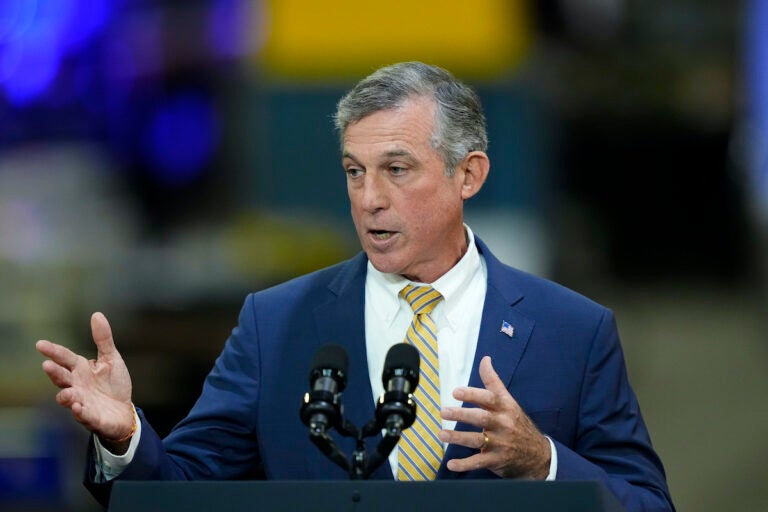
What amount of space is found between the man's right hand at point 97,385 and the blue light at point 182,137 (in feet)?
20.4

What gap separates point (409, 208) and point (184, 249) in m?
5.80

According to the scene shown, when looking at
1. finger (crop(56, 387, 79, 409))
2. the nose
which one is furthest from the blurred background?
finger (crop(56, 387, 79, 409))

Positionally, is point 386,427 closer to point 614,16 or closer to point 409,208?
point 409,208

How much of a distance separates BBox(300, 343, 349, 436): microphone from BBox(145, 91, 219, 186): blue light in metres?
6.65

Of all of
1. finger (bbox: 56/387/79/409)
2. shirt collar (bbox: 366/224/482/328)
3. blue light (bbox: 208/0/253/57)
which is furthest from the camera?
blue light (bbox: 208/0/253/57)

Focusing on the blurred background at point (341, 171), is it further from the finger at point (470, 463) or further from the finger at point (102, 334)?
the finger at point (470, 463)

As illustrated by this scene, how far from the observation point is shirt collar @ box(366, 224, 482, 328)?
349 centimetres

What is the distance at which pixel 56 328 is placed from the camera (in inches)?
312

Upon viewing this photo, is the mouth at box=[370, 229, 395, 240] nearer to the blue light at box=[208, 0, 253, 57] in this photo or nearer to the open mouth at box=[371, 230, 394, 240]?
the open mouth at box=[371, 230, 394, 240]

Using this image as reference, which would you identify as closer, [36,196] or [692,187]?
[36,196]

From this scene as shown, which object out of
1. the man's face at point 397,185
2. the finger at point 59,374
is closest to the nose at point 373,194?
the man's face at point 397,185

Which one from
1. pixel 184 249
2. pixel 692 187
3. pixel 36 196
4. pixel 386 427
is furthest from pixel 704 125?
pixel 386 427

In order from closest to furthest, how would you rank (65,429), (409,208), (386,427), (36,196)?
1. (386,427)
2. (409,208)
3. (65,429)
4. (36,196)

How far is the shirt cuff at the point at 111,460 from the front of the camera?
3.09 metres
